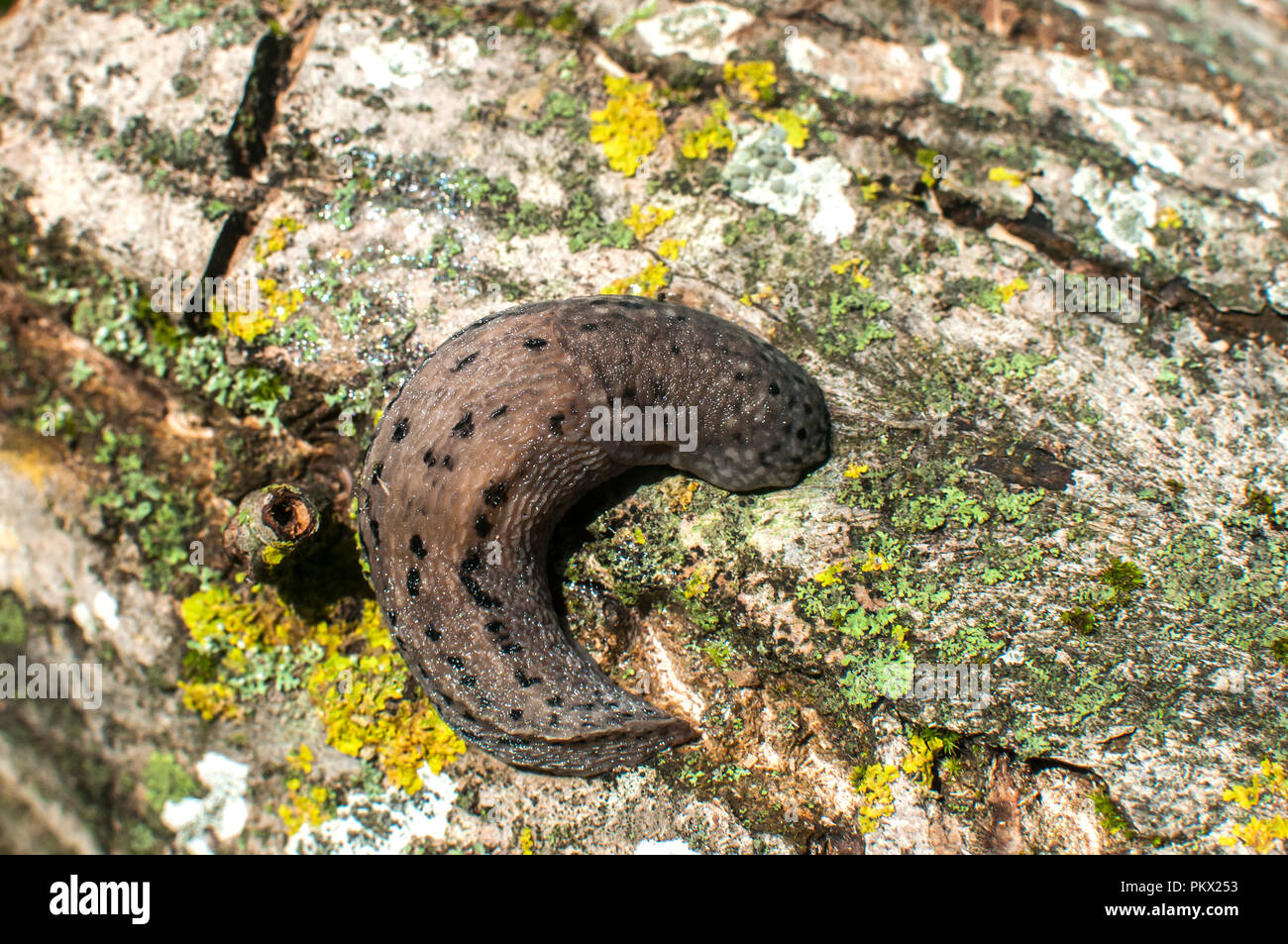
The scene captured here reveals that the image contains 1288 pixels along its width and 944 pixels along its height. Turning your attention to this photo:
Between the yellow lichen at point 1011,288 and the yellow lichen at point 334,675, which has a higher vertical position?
the yellow lichen at point 1011,288

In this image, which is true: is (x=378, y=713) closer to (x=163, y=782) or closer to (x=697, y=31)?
(x=163, y=782)

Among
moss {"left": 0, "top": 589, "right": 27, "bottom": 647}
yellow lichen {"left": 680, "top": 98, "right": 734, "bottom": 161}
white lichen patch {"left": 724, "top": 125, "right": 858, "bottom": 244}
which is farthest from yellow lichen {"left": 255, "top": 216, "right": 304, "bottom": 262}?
moss {"left": 0, "top": 589, "right": 27, "bottom": 647}

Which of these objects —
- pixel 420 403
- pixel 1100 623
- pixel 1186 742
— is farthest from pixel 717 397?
pixel 1186 742

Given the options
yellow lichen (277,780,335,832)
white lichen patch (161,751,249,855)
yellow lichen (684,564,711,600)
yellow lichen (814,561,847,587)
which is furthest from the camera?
white lichen patch (161,751,249,855)

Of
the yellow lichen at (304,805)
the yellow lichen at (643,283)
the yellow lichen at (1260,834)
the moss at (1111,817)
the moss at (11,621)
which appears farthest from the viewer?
the moss at (11,621)

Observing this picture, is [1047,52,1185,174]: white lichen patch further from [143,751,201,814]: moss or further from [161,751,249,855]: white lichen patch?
[143,751,201,814]: moss

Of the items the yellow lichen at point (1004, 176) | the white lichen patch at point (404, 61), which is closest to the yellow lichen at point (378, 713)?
the white lichen patch at point (404, 61)

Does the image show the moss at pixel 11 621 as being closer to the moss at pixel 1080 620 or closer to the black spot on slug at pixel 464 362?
the black spot on slug at pixel 464 362

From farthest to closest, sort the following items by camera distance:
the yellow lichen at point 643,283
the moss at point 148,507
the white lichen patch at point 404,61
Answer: the white lichen patch at point 404,61 < the moss at point 148,507 < the yellow lichen at point 643,283
